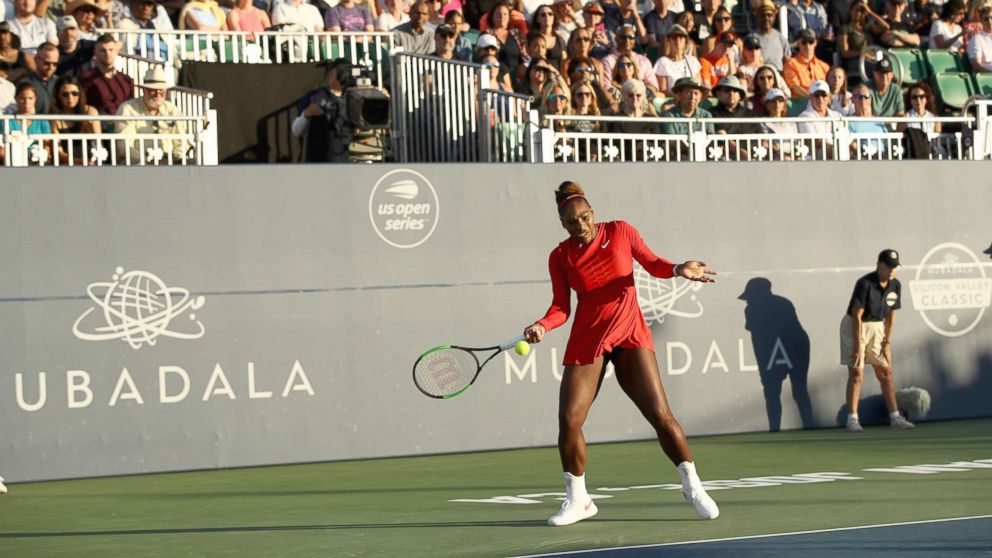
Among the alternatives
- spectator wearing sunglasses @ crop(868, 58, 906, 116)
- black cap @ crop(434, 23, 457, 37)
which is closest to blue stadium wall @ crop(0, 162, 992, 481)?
spectator wearing sunglasses @ crop(868, 58, 906, 116)

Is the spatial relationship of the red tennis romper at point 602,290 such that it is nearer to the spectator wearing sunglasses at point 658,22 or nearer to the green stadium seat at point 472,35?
the green stadium seat at point 472,35

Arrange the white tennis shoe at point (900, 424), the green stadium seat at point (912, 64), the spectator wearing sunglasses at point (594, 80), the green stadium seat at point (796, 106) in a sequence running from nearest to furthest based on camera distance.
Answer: the white tennis shoe at point (900, 424) < the spectator wearing sunglasses at point (594, 80) < the green stadium seat at point (796, 106) < the green stadium seat at point (912, 64)

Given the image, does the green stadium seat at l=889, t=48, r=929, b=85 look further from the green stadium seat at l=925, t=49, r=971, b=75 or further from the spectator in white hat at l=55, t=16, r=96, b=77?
the spectator in white hat at l=55, t=16, r=96, b=77

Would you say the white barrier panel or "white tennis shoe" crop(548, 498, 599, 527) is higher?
the white barrier panel

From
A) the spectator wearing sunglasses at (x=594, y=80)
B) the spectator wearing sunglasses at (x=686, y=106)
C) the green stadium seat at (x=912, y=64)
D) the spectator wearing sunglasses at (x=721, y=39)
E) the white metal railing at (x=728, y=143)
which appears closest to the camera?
the white metal railing at (x=728, y=143)

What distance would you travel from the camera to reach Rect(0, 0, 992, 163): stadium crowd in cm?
1692

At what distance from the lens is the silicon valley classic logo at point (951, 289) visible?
17938 millimetres

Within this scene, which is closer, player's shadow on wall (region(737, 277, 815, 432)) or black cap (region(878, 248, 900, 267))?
black cap (region(878, 248, 900, 267))

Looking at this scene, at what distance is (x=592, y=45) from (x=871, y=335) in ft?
18.0

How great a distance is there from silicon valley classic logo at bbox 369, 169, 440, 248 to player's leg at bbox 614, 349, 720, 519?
222 inches

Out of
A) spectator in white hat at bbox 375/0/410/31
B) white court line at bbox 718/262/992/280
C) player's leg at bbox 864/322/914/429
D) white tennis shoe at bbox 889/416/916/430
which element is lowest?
white tennis shoe at bbox 889/416/916/430

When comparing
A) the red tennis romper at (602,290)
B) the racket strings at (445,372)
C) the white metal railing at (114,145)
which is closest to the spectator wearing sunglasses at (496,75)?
the white metal railing at (114,145)

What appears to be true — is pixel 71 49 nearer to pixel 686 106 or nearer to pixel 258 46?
pixel 258 46

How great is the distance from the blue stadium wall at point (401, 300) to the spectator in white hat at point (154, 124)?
0.52 m
